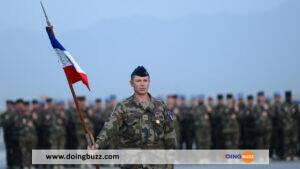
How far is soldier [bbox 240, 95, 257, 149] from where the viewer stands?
19.5 meters

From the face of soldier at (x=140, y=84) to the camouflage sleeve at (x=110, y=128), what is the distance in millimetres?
231

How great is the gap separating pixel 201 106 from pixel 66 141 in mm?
3049

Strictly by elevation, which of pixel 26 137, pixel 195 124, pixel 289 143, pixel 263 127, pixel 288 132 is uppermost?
pixel 195 124

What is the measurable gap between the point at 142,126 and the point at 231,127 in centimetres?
1127

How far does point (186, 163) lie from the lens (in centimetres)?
1927

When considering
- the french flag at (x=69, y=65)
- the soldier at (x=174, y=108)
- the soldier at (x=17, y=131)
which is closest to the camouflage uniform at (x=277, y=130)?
the soldier at (x=174, y=108)

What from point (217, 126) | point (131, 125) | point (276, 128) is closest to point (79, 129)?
point (217, 126)

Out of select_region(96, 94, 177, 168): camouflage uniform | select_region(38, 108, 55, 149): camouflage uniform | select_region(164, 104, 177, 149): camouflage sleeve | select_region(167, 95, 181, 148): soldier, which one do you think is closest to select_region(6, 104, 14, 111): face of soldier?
select_region(38, 108, 55, 149): camouflage uniform

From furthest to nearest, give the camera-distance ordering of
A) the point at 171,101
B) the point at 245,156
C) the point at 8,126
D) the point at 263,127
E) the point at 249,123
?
the point at 171,101, the point at 249,123, the point at 263,127, the point at 8,126, the point at 245,156

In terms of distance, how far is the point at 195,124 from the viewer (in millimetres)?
19781

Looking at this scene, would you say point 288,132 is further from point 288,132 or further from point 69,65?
point 69,65

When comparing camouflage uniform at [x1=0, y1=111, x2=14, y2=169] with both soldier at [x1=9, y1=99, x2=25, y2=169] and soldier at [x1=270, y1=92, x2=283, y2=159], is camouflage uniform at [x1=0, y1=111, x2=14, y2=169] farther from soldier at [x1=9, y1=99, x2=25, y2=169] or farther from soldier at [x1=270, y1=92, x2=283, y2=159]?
soldier at [x1=270, y1=92, x2=283, y2=159]

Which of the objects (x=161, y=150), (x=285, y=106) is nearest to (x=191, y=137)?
(x=285, y=106)

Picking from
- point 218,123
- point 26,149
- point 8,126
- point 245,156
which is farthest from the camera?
point 218,123
